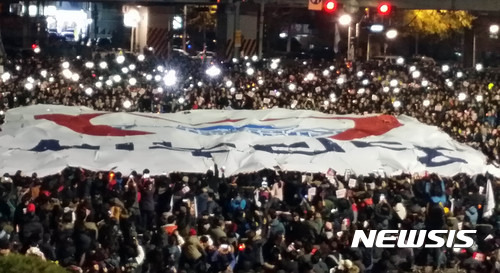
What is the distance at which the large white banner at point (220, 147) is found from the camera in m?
14.4

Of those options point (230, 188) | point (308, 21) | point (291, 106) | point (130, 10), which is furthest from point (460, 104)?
point (308, 21)

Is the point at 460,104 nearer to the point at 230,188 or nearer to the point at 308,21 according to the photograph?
the point at 230,188

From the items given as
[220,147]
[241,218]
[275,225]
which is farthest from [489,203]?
[220,147]

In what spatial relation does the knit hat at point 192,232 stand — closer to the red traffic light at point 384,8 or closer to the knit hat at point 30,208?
the knit hat at point 30,208

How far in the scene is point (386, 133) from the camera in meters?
16.2

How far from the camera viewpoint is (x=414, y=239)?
1377cm

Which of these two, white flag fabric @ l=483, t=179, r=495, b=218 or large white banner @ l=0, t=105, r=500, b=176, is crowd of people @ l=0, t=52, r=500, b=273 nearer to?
white flag fabric @ l=483, t=179, r=495, b=218

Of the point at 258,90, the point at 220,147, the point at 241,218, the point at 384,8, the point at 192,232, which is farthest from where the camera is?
the point at 258,90

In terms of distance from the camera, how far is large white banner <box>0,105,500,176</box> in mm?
14367

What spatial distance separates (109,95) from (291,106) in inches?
194

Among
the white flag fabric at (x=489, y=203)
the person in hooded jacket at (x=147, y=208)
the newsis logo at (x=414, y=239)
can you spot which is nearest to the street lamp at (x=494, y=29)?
the white flag fabric at (x=489, y=203)

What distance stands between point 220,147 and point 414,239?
3.22 meters

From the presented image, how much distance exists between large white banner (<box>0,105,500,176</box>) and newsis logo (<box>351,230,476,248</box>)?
1.18 metres

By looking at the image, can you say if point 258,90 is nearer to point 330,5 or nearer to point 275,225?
point 330,5
